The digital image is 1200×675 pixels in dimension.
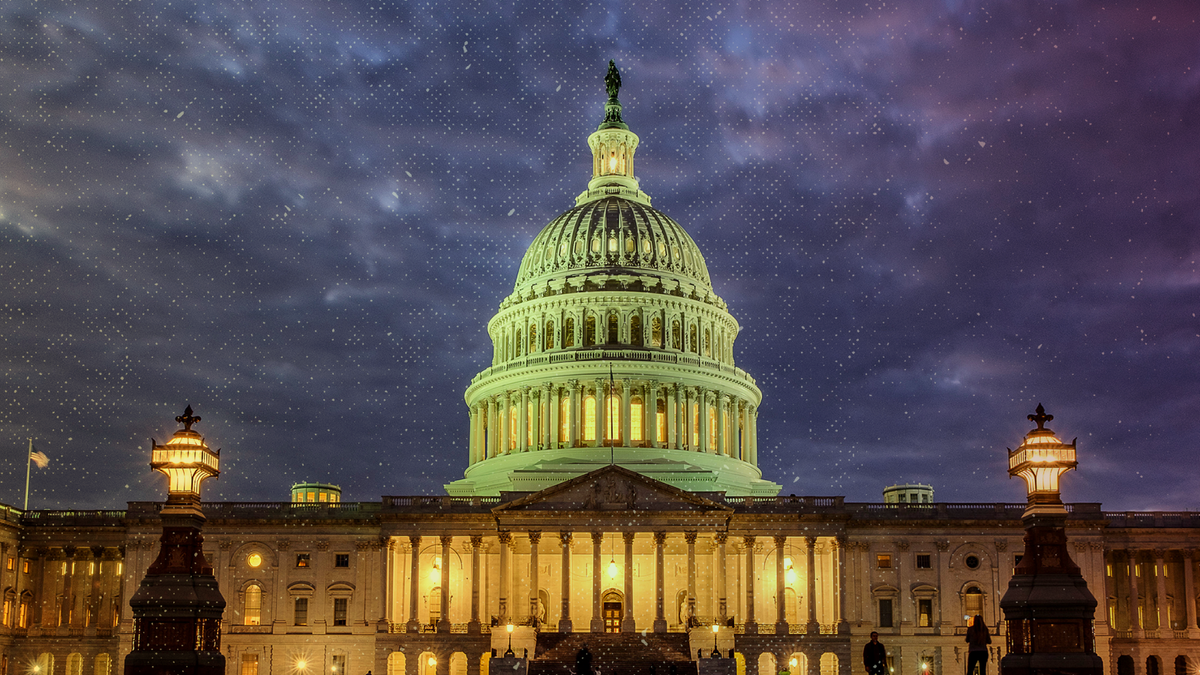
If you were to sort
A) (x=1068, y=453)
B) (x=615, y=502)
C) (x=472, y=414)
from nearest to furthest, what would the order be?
1. (x=1068, y=453)
2. (x=615, y=502)
3. (x=472, y=414)

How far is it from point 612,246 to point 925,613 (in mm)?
42738

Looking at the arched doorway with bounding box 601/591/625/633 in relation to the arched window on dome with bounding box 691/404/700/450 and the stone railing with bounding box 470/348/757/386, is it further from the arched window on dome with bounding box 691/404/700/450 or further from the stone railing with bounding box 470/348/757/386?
the stone railing with bounding box 470/348/757/386

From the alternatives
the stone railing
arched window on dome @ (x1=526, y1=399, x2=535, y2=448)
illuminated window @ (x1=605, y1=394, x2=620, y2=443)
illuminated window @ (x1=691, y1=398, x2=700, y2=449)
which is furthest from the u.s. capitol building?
the stone railing

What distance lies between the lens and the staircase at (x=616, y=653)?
274 ft

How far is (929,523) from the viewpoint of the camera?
98.6 meters

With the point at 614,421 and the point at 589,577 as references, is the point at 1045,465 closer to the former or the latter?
the point at 589,577

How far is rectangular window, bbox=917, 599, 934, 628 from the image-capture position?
321 ft

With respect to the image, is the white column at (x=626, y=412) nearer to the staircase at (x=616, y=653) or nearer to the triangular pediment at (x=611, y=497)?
the triangular pediment at (x=611, y=497)

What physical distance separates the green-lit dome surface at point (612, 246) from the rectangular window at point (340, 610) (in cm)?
3644

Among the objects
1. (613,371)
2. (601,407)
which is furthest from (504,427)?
(613,371)

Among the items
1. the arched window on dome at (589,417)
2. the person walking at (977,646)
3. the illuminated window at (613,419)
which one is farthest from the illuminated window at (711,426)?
the person walking at (977,646)

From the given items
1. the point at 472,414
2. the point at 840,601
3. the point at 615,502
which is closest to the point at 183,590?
the point at 615,502

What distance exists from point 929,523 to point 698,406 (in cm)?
2464

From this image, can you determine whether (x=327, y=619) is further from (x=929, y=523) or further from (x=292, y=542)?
(x=929, y=523)
